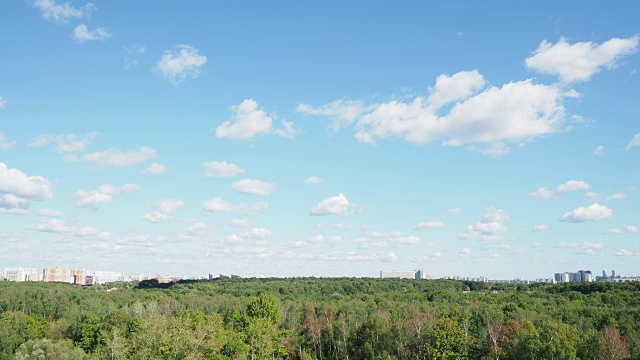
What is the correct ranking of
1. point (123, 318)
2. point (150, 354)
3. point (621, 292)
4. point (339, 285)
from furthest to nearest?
1. point (339, 285)
2. point (621, 292)
3. point (123, 318)
4. point (150, 354)

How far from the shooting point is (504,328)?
6519cm

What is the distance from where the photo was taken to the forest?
151ft

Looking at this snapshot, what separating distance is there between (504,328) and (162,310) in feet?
202

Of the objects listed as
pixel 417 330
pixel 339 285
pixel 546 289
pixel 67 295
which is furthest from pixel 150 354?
pixel 339 285

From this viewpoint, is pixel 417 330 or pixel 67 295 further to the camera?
pixel 67 295

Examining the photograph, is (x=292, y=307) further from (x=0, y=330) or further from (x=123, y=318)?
(x=0, y=330)

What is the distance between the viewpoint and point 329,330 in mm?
78000

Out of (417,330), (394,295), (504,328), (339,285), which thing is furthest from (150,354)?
(339,285)

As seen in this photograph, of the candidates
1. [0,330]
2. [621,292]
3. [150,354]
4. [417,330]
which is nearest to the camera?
[150,354]

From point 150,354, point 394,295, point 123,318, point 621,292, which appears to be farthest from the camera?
point 394,295

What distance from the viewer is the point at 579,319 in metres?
72.7

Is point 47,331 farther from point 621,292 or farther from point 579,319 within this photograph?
point 621,292

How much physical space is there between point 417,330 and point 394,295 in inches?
2562

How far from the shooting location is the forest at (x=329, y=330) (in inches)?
1817
